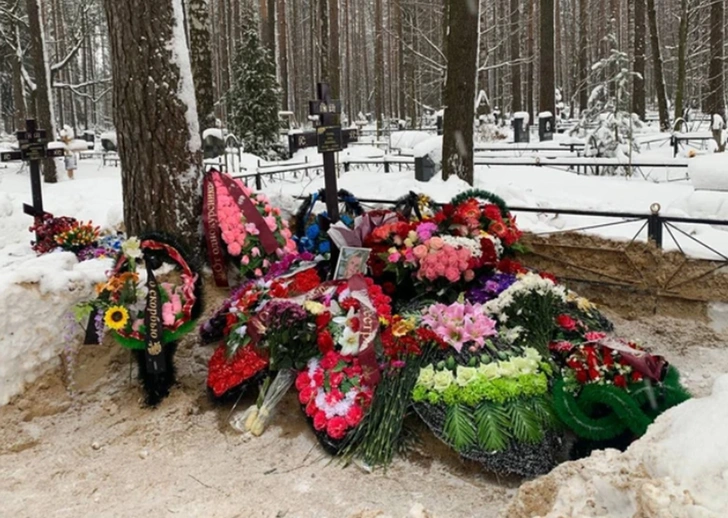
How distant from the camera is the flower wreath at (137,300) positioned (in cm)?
443

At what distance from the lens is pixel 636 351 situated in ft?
12.6

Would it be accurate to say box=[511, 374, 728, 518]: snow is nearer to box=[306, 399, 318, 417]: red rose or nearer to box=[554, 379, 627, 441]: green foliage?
box=[554, 379, 627, 441]: green foliage

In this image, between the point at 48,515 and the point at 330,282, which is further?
the point at 330,282

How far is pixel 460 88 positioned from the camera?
28.3 feet

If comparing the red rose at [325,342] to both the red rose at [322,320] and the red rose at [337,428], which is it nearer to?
the red rose at [322,320]

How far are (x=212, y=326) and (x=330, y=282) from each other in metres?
0.96

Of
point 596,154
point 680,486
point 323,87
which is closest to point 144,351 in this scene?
point 323,87

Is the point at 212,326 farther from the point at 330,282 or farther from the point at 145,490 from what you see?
the point at 145,490

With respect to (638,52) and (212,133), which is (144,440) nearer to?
(212,133)

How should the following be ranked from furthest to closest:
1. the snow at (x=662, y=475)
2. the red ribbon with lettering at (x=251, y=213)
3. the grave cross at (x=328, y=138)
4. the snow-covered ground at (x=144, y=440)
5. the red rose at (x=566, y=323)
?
the grave cross at (x=328, y=138) → the red ribbon with lettering at (x=251, y=213) → the red rose at (x=566, y=323) → the snow-covered ground at (x=144, y=440) → the snow at (x=662, y=475)

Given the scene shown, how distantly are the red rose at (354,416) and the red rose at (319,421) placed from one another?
0.15 m

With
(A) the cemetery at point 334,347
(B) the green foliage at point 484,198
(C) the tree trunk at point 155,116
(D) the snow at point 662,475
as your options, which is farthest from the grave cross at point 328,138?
(D) the snow at point 662,475

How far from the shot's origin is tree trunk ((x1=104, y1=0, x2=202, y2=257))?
5.06 meters

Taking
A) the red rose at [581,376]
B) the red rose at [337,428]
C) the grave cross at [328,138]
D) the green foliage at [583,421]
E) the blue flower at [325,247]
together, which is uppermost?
the grave cross at [328,138]
